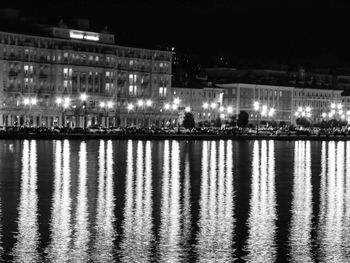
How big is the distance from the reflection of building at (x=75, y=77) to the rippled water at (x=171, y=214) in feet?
220

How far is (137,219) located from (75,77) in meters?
95.4

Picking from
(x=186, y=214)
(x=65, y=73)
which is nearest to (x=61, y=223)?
(x=186, y=214)

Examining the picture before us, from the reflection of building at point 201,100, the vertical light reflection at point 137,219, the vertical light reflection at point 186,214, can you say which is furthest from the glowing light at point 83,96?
the vertical light reflection at point 186,214

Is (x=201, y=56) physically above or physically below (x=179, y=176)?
above

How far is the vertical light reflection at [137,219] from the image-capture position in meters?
21.1

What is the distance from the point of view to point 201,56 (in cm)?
17988

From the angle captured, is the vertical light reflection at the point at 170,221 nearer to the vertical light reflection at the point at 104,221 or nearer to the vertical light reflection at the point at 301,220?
the vertical light reflection at the point at 104,221

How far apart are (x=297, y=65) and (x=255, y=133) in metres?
73.5

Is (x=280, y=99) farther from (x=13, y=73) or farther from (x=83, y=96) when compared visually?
(x=13, y=73)

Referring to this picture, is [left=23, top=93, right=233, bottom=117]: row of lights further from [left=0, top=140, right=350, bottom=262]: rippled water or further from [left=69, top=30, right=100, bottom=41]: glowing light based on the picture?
[left=0, top=140, right=350, bottom=262]: rippled water

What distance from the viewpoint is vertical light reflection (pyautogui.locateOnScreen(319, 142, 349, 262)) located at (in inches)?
840

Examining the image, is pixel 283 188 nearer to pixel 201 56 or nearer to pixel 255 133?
pixel 255 133

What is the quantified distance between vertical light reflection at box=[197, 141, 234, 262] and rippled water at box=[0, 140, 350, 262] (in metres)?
0.02

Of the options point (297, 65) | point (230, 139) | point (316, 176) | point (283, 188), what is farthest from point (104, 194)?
point (297, 65)
